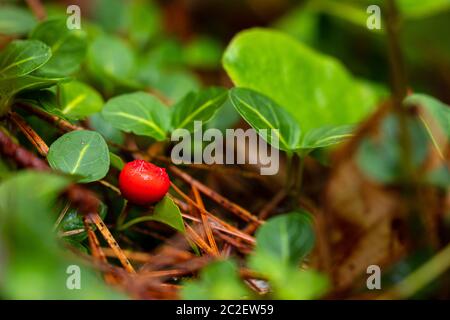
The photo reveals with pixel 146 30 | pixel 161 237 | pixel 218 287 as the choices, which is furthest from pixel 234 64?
pixel 146 30

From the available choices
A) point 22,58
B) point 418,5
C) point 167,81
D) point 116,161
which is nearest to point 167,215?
point 116,161

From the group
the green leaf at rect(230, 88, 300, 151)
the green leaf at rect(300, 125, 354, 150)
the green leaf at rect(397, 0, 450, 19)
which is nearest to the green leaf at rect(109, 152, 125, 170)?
the green leaf at rect(230, 88, 300, 151)

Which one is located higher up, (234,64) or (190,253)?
(234,64)

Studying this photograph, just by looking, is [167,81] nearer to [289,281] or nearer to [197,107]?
[197,107]

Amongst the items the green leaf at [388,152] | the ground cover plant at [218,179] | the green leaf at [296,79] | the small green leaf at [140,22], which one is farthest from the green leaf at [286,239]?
the small green leaf at [140,22]

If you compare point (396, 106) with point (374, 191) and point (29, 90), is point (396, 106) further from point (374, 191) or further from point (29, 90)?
point (29, 90)

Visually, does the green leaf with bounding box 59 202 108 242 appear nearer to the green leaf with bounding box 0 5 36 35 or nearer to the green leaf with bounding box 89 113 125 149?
the green leaf with bounding box 89 113 125 149

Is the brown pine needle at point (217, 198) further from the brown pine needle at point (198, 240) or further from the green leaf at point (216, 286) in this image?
the green leaf at point (216, 286)
